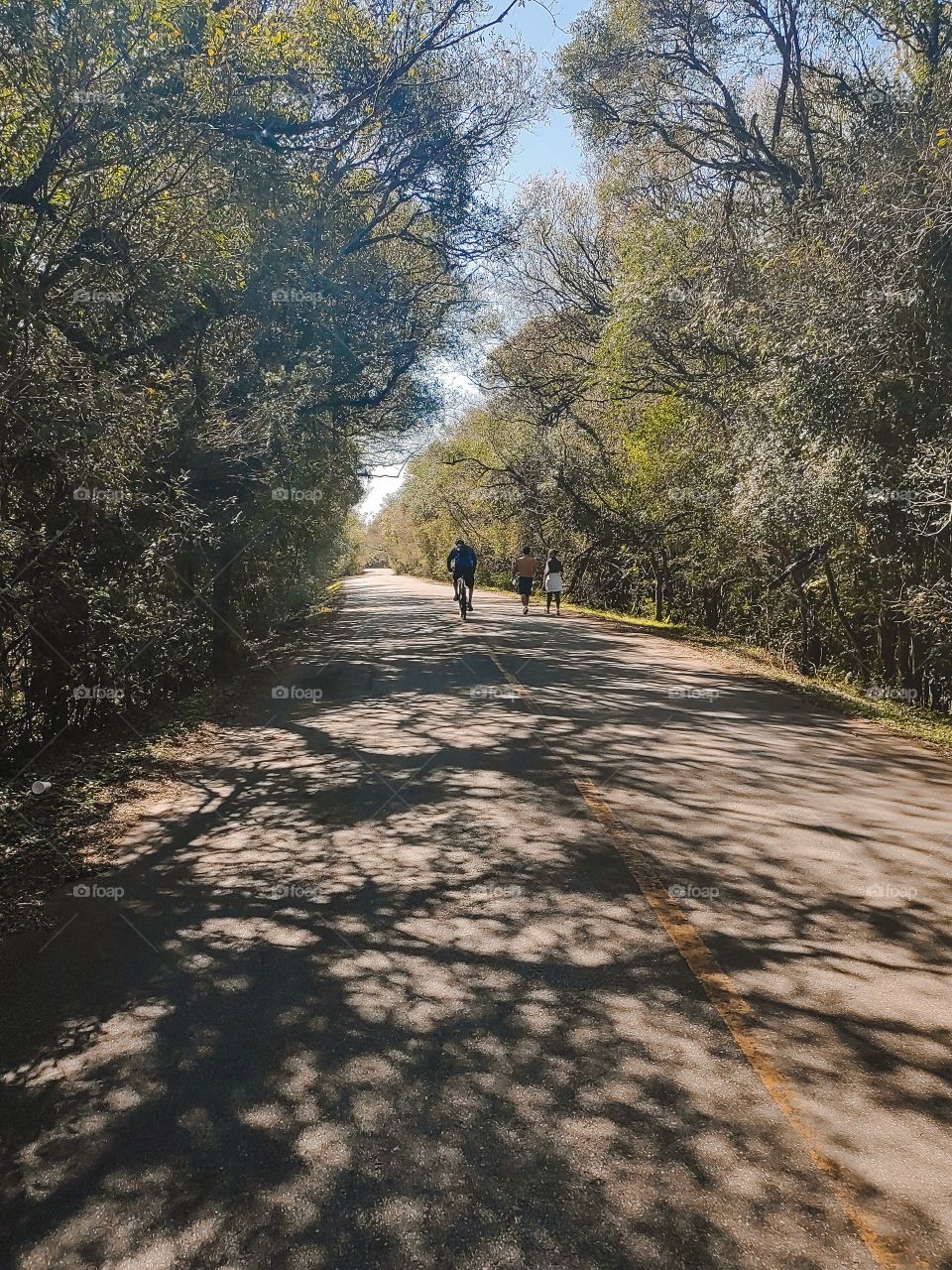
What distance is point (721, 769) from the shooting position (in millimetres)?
7855

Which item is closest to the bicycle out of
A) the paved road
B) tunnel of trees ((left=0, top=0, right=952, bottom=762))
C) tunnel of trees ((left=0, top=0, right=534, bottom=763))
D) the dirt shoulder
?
tunnel of trees ((left=0, top=0, right=952, bottom=762))

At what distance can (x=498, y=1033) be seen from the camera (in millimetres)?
3607

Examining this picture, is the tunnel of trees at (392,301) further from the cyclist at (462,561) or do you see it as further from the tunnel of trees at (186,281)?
the cyclist at (462,561)

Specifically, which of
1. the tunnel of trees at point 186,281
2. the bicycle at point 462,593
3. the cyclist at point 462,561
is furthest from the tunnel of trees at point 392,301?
the bicycle at point 462,593

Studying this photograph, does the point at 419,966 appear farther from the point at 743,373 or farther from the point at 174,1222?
the point at 743,373

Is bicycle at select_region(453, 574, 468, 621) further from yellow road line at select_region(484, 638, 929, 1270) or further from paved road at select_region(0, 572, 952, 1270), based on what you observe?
yellow road line at select_region(484, 638, 929, 1270)

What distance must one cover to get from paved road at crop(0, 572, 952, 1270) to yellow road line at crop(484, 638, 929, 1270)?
0.5 inches

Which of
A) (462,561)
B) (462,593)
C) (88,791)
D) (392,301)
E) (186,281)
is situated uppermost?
(392,301)

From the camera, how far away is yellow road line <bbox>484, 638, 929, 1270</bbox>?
249cm

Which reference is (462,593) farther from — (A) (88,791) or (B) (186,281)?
(A) (88,791)

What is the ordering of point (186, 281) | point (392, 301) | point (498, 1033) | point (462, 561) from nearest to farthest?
point (498, 1033) < point (186, 281) < point (392, 301) < point (462, 561)

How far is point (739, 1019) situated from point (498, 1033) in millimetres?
1042

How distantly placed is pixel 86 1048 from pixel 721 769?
5.79 m

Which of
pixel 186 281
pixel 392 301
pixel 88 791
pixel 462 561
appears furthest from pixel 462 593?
pixel 88 791
